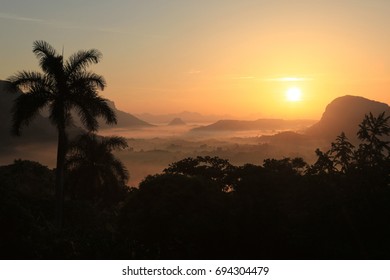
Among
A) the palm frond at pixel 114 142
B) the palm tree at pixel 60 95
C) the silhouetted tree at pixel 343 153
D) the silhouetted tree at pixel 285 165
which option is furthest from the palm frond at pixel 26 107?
the silhouetted tree at pixel 343 153

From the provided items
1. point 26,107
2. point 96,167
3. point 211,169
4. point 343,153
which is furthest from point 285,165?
point 26,107

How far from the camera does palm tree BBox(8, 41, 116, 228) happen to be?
2392cm

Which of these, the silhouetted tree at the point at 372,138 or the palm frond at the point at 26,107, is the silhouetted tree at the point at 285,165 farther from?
the palm frond at the point at 26,107

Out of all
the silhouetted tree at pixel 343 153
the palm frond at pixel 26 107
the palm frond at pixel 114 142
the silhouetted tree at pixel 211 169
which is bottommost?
the silhouetted tree at pixel 211 169

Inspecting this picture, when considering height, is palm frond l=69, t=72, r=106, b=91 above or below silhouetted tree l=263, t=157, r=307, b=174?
above

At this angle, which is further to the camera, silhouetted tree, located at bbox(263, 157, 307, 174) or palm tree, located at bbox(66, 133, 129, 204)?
palm tree, located at bbox(66, 133, 129, 204)

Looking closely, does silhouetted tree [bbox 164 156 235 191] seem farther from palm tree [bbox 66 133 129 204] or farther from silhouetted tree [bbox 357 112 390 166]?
silhouetted tree [bbox 357 112 390 166]

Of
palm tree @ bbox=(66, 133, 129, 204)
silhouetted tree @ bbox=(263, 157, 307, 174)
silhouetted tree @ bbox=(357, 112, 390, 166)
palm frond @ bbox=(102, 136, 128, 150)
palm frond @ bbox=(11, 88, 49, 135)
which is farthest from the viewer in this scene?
palm tree @ bbox=(66, 133, 129, 204)

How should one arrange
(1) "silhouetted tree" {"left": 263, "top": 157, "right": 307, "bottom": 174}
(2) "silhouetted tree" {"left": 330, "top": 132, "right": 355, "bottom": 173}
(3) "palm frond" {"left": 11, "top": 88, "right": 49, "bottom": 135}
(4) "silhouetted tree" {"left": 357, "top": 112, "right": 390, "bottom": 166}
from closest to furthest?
(4) "silhouetted tree" {"left": 357, "top": 112, "right": 390, "bottom": 166} → (2) "silhouetted tree" {"left": 330, "top": 132, "right": 355, "bottom": 173} → (3) "palm frond" {"left": 11, "top": 88, "right": 49, "bottom": 135} → (1) "silhouetted tree" {"left": 263, "top": 157, "right": 307, "bottom": 174}

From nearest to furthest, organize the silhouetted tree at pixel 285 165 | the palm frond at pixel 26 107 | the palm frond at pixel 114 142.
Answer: the palm frond at pixel 26 107 → the silhouetted tree at pixel 285 165 → the palm frond at pixel 114 142

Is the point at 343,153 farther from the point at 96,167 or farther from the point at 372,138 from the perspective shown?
the point at 96,167

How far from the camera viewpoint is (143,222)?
71.1 ft

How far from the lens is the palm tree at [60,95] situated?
23922mm

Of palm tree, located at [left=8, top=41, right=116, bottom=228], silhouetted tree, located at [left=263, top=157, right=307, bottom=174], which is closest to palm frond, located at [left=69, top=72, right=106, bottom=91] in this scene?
palm tree, located at [left=8, top=41, right=116, bottom=228]
